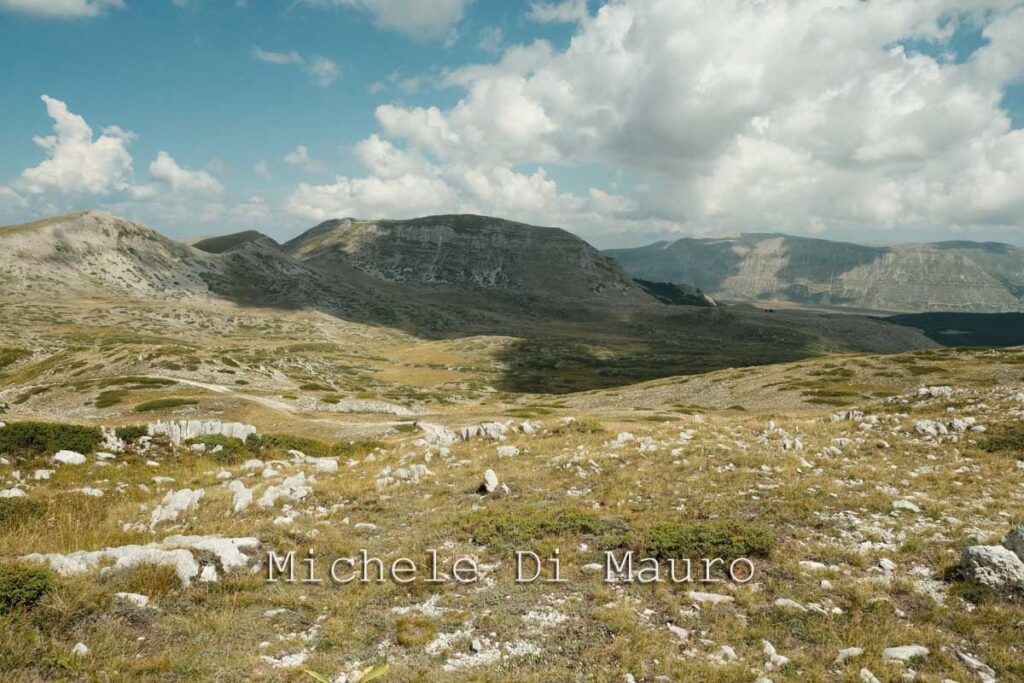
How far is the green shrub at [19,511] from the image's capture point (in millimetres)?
14562

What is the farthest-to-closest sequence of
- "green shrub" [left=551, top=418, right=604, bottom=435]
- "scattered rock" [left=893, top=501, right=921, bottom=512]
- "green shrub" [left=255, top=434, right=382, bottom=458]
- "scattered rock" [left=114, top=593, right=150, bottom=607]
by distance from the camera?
1. "green shrub" [left=255, top=434, right=382, bottom=458]
2. "green shrub" [left=551, top=418, right=604, bottom=435]
3. "scattered rock" [left=893, top=501, right=921, bottom=512]
4. "scattered rock" [left=114, top=593, right=150, bottom=607]

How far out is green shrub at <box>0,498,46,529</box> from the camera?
14.6m

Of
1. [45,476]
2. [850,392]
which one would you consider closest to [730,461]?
[45,476]

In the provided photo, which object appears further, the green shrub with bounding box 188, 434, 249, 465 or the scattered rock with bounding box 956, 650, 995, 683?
the green shrub with bounding box 188, 434, 249, 465

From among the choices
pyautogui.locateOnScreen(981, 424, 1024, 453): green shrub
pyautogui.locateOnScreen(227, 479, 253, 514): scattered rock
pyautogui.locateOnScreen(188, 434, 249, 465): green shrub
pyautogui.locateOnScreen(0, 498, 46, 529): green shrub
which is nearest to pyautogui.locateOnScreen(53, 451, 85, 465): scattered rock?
pyautogui.locateOnScreen(188, 434, 249, 465): green shrub

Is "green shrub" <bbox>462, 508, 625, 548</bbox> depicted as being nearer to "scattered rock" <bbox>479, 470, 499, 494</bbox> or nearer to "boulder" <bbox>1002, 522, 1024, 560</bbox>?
"scattered rock" <bbox>479, 470, 499, 494</bbox>

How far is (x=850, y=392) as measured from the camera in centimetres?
7169

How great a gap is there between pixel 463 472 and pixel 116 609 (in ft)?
43.8

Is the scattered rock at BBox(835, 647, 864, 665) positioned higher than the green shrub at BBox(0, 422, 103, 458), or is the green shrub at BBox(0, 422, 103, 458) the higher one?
the green shrub at BBox(0, 422, 103, 458)

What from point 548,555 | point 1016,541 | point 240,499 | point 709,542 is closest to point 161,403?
point 240,499

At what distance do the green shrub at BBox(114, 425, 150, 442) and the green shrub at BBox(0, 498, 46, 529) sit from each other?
1205cm

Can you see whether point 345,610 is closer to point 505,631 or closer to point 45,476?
point 505,631

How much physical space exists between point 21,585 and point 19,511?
8.46 meters

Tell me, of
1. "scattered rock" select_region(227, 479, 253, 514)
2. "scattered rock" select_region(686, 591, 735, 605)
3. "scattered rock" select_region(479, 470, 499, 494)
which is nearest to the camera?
"scattered rock" select_region(686, 591, 735, 605)
